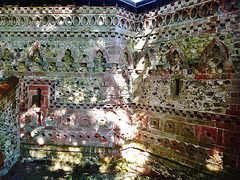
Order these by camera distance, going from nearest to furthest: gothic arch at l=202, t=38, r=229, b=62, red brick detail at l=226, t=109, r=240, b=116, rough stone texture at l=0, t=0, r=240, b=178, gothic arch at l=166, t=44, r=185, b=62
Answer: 1. red brick detail at l=226, t=109, r=240, b=116
2. gothic arch at l=202, t=38, r=229, b=62
3. gothic arch at l=166, t=44, r=185, b=62
4. rough stone texture at l=0, t=0, r=240, b=178

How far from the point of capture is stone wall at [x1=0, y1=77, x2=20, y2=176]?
4.72 metres

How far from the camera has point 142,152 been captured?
5.75 meters

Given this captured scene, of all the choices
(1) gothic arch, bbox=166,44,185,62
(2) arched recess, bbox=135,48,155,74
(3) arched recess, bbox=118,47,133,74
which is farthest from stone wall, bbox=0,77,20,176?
(1) gothic arch, bbox=166,44,185,62

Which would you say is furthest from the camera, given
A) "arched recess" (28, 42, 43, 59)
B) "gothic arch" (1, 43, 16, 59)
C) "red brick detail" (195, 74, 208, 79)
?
"gothic arch" (1, 43, 16, 59)

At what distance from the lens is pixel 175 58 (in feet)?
16.0

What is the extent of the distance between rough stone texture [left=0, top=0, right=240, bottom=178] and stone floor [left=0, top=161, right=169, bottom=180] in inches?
26.0

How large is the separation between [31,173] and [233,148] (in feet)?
18.7

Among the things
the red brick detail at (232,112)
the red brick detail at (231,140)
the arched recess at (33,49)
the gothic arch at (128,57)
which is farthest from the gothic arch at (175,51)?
the arched recess at (33,49)

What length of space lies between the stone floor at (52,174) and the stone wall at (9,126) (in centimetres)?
31

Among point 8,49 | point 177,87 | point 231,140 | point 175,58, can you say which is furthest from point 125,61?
point 8,49

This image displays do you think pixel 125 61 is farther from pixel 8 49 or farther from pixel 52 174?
pixel 52 174

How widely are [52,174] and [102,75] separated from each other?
3466 millimetres

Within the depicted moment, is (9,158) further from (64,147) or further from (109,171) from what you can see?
(109,171)

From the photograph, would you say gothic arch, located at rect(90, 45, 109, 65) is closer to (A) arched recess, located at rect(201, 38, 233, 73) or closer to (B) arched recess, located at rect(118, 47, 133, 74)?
(B) arched recess, located at rect(118, 47, 133, 74)
